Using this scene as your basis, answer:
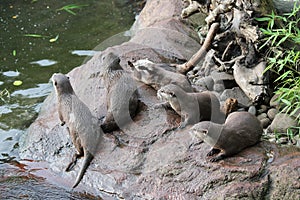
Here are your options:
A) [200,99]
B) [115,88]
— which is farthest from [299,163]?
[115,88]

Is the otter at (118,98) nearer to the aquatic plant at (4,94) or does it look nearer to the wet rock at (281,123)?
the wet rock at (281,123)

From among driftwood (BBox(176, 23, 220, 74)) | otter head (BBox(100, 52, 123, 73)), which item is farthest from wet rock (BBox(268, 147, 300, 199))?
otter head (BBox(100, 52, 123, 73))

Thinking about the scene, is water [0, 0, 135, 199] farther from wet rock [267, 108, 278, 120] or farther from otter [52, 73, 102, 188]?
wet rock [267, 108, 278, 120]

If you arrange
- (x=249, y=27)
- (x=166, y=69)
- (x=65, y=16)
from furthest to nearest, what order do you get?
(x=65, y=16) → (x=166, y=69) → (x=249, y=27)

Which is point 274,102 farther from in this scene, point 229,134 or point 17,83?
point 17,83

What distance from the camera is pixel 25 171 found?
4.63m

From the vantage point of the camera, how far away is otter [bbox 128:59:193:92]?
192 inches

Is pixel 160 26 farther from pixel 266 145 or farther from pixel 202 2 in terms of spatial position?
pixel 266 145

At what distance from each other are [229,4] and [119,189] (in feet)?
6.70

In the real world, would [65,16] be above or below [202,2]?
below

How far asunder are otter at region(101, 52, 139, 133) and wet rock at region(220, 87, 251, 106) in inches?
34.7

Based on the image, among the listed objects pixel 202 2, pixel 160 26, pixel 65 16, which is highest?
pixel 202 2

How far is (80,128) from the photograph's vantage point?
14.5 ft

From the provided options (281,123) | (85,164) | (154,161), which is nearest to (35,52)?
(85,164)
